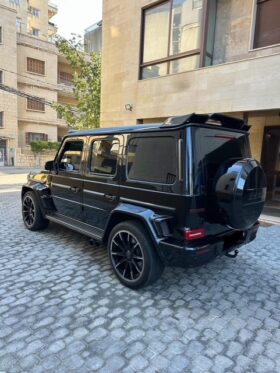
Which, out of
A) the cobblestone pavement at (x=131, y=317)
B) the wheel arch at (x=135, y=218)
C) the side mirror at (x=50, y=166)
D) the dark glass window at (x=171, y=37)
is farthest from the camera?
the dark glass window at (x=171, y=37)

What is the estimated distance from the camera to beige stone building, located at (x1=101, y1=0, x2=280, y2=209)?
261 inches

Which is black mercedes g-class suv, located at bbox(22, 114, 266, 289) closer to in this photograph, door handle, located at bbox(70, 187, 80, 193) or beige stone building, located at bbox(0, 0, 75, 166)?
door handle, located at bbox(70, 187, 80, 193)

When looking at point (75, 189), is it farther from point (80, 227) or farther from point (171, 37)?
point (171, 37)

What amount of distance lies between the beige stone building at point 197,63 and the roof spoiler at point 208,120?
368cm

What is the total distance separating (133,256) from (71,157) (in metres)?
2.03

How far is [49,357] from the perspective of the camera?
2.06 metres

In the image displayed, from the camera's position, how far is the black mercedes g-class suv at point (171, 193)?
2666 millimetres

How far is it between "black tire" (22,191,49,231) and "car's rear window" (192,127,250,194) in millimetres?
3198

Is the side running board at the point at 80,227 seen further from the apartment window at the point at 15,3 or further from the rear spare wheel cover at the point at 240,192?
the apartment window at the point at 15,3

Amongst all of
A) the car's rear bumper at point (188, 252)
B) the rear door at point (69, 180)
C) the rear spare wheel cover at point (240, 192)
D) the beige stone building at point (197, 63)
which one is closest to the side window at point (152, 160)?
the rear spare wheel cover at point (240, 192)

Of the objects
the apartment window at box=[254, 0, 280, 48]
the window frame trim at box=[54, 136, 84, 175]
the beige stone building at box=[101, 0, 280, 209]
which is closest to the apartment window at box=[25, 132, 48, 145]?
the beige stone building at box=[101, 0, 280, 209]

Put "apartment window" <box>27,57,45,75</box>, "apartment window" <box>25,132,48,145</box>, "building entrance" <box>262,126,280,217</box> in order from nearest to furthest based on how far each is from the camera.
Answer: "building entrance" <box>262,126,280,217</box>, "apartment window" <box>27,57,45,75</box>, "apartment window" <box>25,132,48,145</box>

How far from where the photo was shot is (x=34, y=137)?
27.2 metres

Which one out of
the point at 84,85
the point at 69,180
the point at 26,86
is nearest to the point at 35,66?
the point at 26,86
